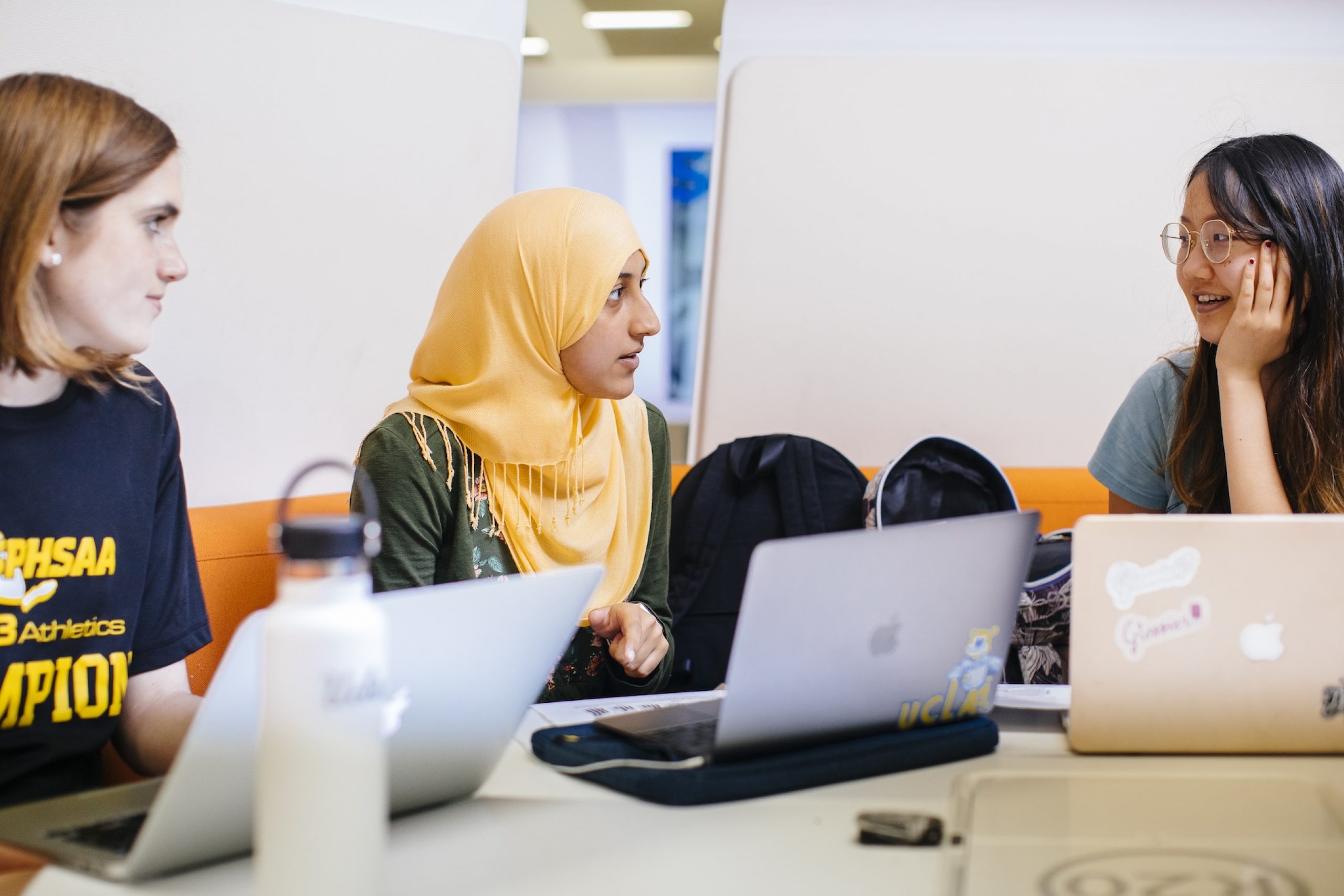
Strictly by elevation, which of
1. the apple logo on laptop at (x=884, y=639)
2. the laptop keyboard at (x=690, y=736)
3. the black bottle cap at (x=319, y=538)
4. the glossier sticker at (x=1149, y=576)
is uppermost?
the black bottle cap at (x=319, y=538)

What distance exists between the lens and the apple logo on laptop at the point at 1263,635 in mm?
837

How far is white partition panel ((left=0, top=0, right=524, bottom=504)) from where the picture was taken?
2051 mm

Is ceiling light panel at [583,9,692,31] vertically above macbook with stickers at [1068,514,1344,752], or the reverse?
ceiling light panel at [583,9,692,31]

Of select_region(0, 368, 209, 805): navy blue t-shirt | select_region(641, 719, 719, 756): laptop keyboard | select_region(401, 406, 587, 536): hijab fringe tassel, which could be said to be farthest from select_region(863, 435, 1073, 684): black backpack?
select_region(0, 368, 209, 805): navy blue t-shirt

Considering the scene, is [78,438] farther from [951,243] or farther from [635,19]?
[635,19]

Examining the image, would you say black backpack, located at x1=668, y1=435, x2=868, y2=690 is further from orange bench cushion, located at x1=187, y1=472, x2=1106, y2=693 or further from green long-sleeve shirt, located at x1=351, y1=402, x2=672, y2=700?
orange bench cushion, located at x1=187, y1=472, x2=1106, y2=693

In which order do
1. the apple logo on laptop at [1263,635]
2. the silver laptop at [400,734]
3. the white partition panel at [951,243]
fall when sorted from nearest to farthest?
1. the silver laptop at [400,734]
2. the apple logo on laptop at [1263,635]
3. the white partition panel at [951,243]

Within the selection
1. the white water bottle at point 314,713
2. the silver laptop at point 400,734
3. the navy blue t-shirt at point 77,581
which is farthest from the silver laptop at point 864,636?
the navy blue t-shirt at point 77,581

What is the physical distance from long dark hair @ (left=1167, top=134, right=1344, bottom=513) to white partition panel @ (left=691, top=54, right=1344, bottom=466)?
995mm

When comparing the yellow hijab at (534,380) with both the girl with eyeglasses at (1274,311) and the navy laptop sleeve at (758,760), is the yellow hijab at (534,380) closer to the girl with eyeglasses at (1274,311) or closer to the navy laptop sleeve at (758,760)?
the navy laptop sleeve at (758,760)

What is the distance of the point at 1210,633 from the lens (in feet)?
2.74

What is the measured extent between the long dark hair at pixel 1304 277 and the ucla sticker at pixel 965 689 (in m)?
0.77

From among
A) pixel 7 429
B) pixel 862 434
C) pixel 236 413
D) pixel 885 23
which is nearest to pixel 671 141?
pixel 885 23

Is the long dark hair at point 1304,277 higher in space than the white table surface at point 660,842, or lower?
higher
